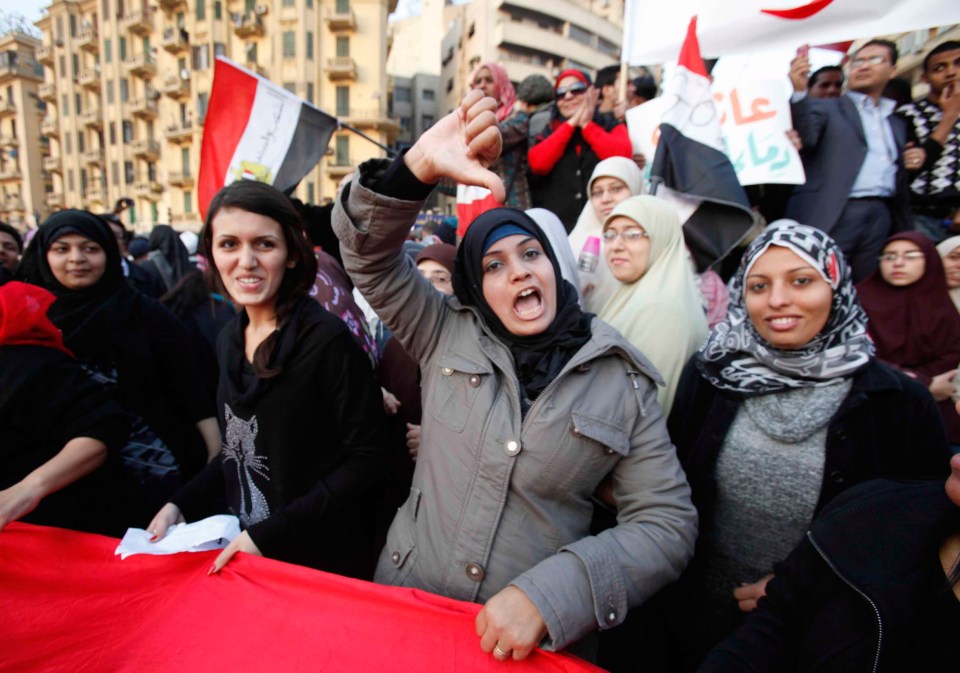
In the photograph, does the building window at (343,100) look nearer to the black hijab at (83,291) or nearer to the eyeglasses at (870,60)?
the eyeglasses at (870,60)

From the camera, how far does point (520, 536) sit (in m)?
1.45

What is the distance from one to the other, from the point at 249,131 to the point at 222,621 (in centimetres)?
421

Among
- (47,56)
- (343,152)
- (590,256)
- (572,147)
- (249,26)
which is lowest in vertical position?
(590,256)

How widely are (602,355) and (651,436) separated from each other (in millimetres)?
291

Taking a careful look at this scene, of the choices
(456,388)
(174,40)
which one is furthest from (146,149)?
(456,388)

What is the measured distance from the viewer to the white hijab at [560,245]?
2855 millimetres

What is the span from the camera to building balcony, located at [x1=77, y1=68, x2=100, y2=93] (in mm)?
42625

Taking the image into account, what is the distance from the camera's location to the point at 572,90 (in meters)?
4.11

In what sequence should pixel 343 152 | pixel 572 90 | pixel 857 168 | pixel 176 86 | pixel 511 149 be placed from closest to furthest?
1. pixel 857 168
2. pixel 572 90
3. pixel 511 149
4. pixel 343 152
5. pixel 176 86

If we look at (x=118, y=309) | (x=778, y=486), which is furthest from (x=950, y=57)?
(x=118, y=309)

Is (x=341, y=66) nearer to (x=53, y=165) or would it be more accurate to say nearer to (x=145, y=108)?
(x=145, y=108)

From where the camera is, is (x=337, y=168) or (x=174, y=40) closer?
(x=337, y=168)

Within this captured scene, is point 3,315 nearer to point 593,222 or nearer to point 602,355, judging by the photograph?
point 602,355

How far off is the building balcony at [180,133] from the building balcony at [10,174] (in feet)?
86.8
